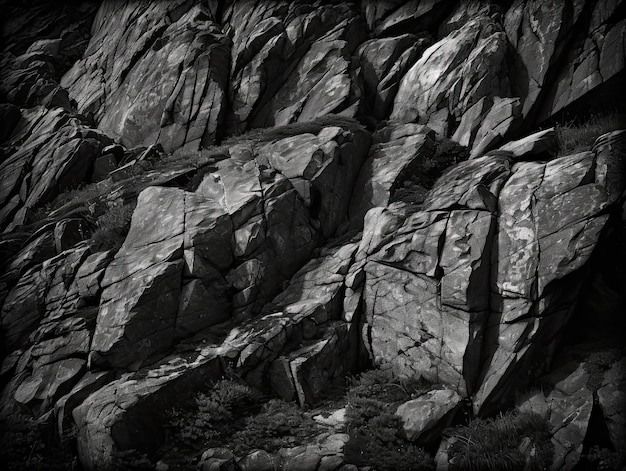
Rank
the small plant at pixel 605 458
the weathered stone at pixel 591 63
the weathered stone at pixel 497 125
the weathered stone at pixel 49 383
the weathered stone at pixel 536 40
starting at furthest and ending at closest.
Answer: the weathered stone at pixel 536 40, the weathered stone at pixel 497 125, the weathered stone at pixel 591 63, the weathered stone at pixel 49 383, the small plant at pixel 605 458

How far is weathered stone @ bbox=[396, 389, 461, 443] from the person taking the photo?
8.34 metres

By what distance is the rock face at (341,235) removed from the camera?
352 inches

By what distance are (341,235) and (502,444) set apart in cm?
735

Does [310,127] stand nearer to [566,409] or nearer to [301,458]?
[301,458]

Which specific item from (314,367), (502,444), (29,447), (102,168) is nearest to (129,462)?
(29,447)

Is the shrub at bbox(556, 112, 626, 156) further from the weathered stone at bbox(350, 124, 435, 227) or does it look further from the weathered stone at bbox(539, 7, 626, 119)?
the weathered stone at bbox(350, 124, 435, 227)

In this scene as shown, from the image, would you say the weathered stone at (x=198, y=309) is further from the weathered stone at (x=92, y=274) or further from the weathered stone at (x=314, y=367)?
the weathered stone at (x=92, y=274)

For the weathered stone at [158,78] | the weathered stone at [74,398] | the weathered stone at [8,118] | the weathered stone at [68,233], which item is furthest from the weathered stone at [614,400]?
the weathered stone at [8,118]

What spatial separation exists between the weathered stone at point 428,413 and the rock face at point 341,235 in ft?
0.14

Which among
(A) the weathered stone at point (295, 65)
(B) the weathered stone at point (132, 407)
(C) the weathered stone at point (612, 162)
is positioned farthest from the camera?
(A) the weathered stone at point (295, 65)

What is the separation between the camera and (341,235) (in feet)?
43.4

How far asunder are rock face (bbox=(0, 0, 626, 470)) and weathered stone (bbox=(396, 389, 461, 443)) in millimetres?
42

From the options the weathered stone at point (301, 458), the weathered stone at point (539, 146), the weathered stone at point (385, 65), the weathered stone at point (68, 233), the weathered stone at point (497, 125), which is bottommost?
the weathered stone at point (301, 458)

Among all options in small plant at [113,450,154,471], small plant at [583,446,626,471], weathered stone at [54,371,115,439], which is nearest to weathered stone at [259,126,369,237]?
weathered stone at [54,371,115,439]
